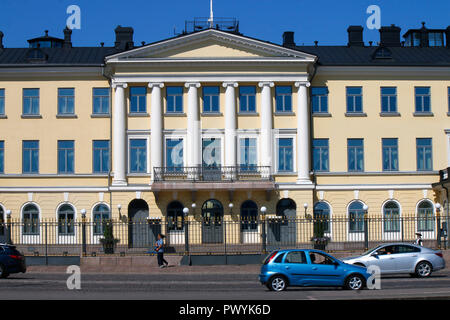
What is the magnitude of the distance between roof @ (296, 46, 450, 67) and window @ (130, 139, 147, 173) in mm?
13191

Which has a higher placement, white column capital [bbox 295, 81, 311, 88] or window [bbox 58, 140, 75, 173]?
white column capital [bbox 295, 81, 311, 88]

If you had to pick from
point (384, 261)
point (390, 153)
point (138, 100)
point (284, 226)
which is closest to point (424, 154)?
point (390, 153)

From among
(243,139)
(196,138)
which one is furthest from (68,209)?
(243,139)

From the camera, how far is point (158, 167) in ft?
142

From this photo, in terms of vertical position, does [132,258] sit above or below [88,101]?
below

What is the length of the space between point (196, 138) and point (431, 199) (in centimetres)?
1639

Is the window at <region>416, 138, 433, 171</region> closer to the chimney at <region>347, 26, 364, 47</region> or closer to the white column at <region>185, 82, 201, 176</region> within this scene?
the chimney at <region>347, 26, 364, 47</region>

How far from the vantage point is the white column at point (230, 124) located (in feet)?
143

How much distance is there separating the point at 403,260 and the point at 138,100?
76.9 feet

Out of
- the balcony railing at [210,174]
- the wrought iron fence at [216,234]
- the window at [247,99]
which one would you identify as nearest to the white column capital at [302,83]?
the window at [247,99]

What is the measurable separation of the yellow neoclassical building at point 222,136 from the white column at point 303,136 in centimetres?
8

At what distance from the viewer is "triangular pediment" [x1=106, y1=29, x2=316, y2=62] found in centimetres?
4312

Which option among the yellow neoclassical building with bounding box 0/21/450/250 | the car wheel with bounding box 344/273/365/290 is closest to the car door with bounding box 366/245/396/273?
the car wheel with bounding box 344/273/365/290
